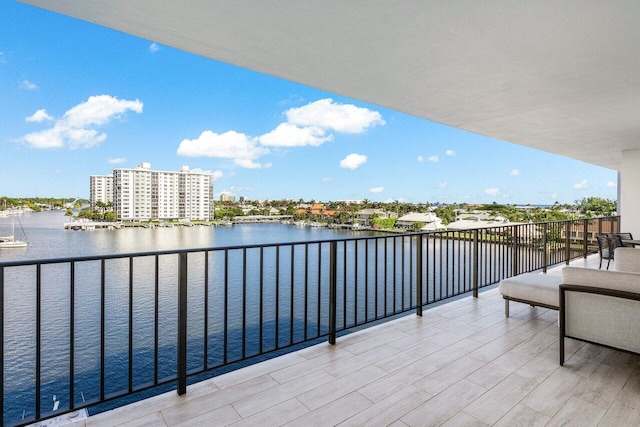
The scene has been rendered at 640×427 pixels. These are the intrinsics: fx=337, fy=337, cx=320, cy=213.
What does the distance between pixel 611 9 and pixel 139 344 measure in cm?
1118

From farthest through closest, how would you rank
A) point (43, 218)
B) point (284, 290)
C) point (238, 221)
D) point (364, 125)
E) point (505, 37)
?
Result: point (364, 125) < point (238, 221) < point (43, 218) < point (284, 290) < point (505, 37)

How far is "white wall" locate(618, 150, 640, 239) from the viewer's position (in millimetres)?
6660

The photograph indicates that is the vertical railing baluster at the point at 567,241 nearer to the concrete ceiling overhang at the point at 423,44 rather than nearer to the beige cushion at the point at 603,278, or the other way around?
the concrete ceiling overhang at the point at 423,44

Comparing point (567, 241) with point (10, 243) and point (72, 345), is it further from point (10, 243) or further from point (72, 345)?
point (10, 243)

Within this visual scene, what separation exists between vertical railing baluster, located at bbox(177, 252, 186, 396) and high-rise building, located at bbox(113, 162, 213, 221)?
25.6 meters

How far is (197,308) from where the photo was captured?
12.8m

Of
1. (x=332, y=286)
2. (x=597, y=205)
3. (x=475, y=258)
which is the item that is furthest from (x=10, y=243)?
(x=597, y=205)

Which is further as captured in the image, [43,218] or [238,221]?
[238,221]

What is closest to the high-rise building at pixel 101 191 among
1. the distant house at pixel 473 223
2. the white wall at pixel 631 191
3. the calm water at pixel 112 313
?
the calm water at pixel 112 313

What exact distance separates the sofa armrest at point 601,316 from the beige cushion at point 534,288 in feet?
2.22

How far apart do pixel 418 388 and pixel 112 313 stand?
14.3 metres

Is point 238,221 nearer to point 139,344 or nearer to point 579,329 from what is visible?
point 139,344

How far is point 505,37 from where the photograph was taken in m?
2.27

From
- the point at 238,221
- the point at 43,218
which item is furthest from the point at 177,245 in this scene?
the point at 43,218
